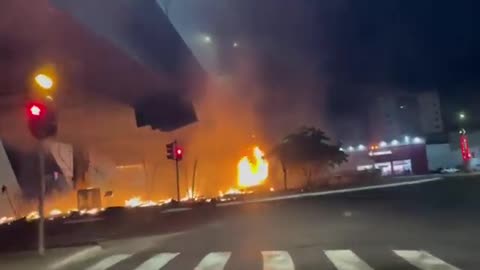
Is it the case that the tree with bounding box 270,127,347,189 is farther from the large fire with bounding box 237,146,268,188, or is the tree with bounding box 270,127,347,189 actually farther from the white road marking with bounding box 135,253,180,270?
the white road marking with bounding box 135,253,180,270

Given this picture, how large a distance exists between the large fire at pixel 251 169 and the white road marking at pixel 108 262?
120 feet

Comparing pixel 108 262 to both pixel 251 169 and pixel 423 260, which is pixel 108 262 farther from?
pixel 251 169

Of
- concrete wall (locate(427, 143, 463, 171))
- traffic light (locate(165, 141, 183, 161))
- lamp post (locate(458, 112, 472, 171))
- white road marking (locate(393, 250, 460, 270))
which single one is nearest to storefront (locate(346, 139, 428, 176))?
concrete wall (locate(427, 143, 463, 171))

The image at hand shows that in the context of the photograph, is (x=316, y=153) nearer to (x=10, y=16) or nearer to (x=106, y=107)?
(x=106, y=107)

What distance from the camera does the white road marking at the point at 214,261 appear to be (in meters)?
9.93

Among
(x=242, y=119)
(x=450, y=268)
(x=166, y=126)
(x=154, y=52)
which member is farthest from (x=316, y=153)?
(x=450, y=268)

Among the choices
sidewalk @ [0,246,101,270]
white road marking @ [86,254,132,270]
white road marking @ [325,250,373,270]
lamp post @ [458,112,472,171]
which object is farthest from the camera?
lamp post @ [458,112,472,171]

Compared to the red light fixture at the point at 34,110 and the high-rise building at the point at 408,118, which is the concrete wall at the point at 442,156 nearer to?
the high-rise building at the point at 408,118

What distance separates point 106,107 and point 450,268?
2650 cm

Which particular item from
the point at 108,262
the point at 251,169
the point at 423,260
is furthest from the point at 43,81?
the point at 251,169

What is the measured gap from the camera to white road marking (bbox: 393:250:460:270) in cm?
888

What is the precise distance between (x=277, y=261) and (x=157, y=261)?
6.97 ft

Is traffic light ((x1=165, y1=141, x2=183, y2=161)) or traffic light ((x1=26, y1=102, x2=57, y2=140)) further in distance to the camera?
traffic light ((x1=165, y1=141, x2=183, y2=161))

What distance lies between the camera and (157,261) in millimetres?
11000
